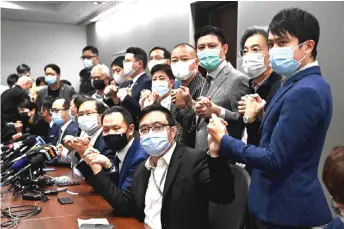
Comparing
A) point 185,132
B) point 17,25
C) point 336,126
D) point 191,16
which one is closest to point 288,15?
point 185,132

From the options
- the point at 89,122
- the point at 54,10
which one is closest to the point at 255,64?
the point at 89,122

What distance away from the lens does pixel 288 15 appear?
4.87 feet

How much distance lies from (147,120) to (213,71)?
68cm

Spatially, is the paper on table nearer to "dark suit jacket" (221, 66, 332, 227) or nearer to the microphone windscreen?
"dark suit jacket" (221, 66, 332, 227)

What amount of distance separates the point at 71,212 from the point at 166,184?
0.60 meters

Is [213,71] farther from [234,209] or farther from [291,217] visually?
[291,217]

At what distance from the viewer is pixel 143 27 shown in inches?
264

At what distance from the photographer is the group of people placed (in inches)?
55.1

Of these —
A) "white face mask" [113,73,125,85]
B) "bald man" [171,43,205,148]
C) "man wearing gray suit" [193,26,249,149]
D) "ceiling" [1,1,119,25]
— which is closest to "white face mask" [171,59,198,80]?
"bald man" [171,43,205,148]

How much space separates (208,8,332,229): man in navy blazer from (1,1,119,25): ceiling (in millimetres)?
6193

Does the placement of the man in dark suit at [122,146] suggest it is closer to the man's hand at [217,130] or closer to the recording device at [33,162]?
the recording device at [33,162]

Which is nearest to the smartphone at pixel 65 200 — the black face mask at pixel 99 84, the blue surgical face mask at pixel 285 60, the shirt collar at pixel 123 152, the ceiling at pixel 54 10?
the shirt collar at pixel 123 152

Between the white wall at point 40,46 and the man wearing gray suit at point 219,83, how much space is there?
27.2 ft

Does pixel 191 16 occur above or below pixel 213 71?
above
